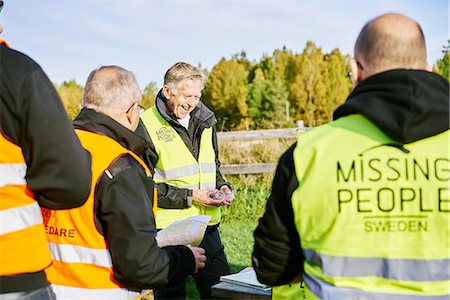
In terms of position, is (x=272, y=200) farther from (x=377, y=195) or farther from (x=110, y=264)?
(x=110, y=264)

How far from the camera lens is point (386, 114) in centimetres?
173

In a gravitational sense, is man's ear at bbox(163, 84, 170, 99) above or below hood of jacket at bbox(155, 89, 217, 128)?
above

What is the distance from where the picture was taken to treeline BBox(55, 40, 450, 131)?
4888 centimetres

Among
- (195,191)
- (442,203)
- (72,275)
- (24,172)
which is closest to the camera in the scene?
(442,203)

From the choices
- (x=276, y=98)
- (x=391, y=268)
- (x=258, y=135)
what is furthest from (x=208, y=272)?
(x=276, y=98)

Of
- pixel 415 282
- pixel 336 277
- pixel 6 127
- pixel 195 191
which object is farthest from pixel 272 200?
pixel 195 191

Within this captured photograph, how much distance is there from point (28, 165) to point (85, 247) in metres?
0.54

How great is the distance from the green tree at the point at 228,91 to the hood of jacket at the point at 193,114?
49039 millimetres

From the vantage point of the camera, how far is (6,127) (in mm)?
1827

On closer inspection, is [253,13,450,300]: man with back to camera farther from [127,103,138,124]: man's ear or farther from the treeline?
the treeline

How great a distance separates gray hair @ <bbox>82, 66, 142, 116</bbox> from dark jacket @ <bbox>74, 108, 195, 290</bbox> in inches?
2.2

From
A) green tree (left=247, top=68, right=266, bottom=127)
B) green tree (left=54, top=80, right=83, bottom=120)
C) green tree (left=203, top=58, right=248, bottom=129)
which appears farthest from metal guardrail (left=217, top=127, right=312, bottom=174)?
green tree (left=203, top=58, right=248, bottom=129)

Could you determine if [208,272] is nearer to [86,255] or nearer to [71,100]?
[86,255]

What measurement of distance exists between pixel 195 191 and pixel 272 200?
2.16m
